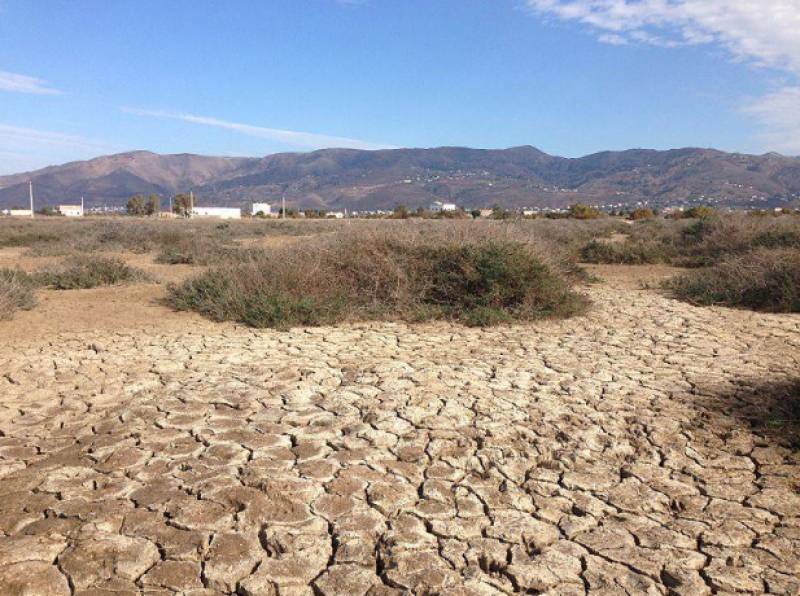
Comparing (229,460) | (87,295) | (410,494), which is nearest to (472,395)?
(410,494)

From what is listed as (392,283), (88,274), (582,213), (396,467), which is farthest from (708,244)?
(582,213)

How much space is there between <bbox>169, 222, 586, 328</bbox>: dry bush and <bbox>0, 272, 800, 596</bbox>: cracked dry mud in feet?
6.09

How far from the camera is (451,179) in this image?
128625mm

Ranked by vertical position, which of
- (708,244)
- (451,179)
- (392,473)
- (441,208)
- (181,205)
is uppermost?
(451,179)

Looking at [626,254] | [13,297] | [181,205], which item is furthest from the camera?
[181,205]

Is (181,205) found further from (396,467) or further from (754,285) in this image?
(396,467)

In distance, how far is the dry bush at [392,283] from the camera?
845 cm

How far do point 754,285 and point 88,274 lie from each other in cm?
1189

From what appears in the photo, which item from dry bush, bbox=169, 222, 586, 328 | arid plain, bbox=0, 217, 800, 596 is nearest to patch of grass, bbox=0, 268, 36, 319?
arid plain, bbox=0, 217, 800, 596

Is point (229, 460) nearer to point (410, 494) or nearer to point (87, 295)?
point (410, 494)

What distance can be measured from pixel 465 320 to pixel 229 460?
4.92 metres

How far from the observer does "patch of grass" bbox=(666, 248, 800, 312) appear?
372 inches

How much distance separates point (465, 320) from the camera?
8.34 metres

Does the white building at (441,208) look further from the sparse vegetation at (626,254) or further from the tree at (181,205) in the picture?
the sparse vegetation at (626,254)
